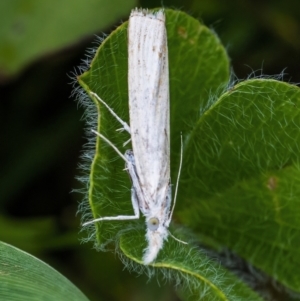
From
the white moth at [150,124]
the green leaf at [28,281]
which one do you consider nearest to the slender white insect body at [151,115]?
the white moth at [150,124]

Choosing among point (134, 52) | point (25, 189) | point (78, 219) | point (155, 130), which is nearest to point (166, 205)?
point (155, 130)

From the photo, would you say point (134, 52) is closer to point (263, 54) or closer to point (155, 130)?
point (155, 130)

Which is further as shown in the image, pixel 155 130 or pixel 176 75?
pixel 176 75

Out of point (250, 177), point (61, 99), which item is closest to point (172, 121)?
point (250, 177)

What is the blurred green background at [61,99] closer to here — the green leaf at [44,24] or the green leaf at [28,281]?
the green leaf at [44,24]

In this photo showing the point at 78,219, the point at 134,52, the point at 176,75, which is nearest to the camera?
the point at 134,52

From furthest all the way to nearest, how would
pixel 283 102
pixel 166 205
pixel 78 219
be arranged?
pixel 78 219, pixel 166 205, pixel 283 102
